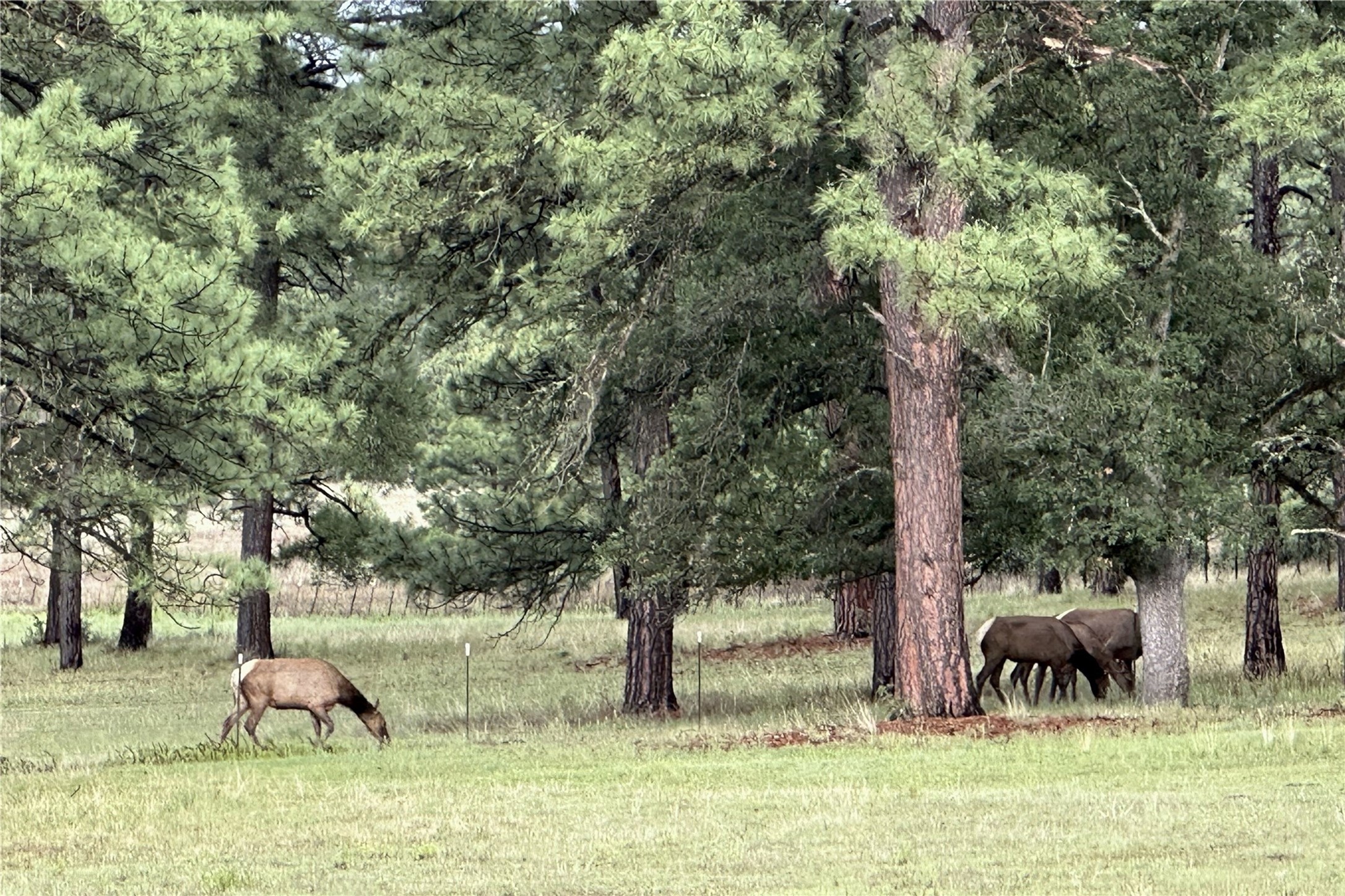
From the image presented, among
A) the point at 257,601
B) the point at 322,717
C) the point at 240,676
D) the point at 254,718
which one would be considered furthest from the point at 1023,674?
the point at 257,601

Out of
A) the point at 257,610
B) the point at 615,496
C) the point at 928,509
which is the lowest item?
the point at 257,610

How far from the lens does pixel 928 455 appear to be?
1912 cm

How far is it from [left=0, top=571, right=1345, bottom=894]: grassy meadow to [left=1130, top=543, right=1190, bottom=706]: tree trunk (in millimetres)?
420

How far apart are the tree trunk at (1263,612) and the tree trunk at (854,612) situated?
1071cm

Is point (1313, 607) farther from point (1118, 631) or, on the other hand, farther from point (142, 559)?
point (142, 559)

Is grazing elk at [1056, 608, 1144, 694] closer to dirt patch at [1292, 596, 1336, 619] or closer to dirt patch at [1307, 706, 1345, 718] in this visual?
dirt patch at [1307, 706, 1345, 718]

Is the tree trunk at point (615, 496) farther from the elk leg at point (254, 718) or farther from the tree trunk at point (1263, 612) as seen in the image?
the tree trunk at point (1263, 612)

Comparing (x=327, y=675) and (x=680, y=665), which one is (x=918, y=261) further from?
(x=680, y=665)

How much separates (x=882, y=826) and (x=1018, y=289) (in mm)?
6324

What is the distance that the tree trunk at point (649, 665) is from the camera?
79.7ft

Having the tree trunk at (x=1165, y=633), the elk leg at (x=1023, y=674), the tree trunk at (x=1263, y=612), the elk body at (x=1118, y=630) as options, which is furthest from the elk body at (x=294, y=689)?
the tree trunk at (x=1263, y=612)

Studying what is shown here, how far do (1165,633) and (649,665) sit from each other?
21.8ft

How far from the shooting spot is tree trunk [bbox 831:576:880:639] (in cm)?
3712

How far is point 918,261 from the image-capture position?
57.5ft
